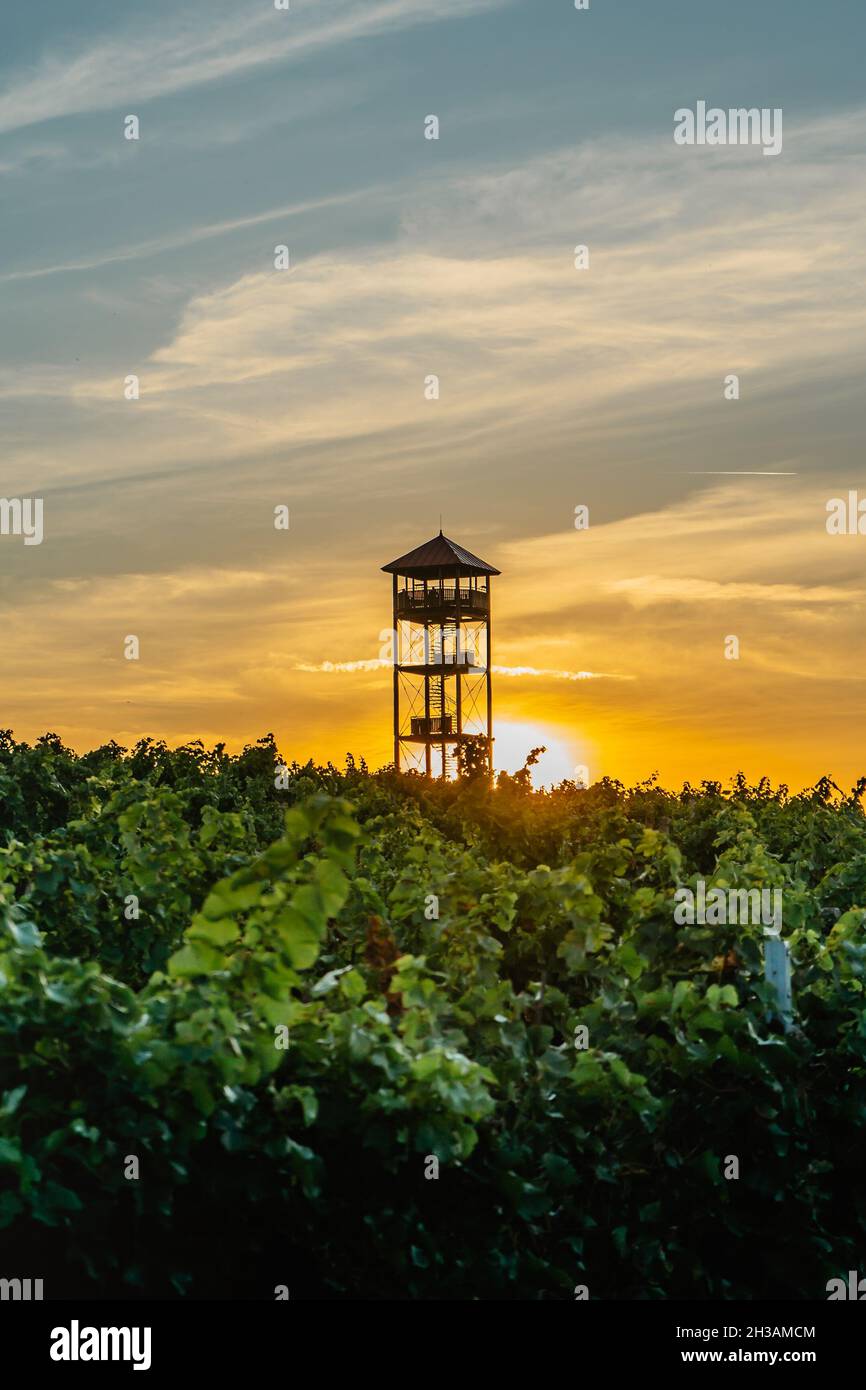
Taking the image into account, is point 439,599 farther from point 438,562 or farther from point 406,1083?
point 406,1083

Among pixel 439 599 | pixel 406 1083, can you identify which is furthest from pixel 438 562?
pixel 406 1083

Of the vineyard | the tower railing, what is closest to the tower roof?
the tower railing

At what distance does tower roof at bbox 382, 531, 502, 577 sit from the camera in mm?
32281

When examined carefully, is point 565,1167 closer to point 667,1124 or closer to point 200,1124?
point 667,1124

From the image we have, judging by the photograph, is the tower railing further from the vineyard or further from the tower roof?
the vineyard

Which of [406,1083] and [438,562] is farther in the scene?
[438,562]

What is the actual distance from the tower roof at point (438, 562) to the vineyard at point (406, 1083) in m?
24.5

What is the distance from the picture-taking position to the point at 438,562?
32250 mm

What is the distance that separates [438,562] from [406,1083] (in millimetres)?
28252

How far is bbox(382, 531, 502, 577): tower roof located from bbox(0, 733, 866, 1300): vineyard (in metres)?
24.5

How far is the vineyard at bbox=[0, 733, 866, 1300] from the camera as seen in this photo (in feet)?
13.5

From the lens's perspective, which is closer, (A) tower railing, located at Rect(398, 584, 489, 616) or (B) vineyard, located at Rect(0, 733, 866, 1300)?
(B) vineyard, located at Rect(0, 733, 866, 1300)

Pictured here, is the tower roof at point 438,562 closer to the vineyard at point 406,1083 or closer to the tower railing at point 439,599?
the tower railing at point 439,599

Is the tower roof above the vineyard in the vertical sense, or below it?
above
